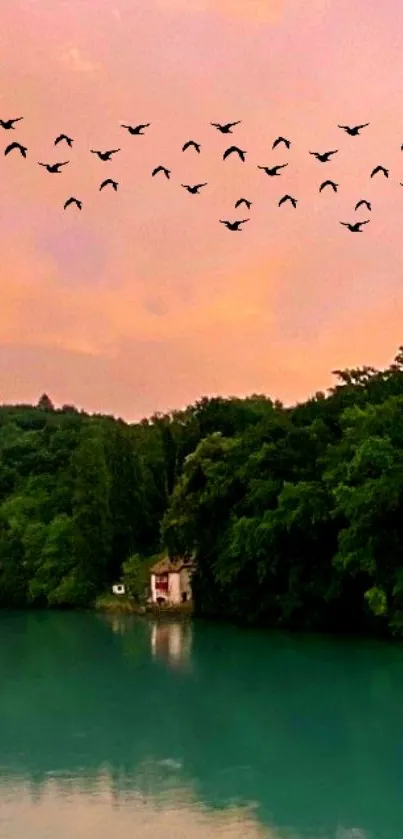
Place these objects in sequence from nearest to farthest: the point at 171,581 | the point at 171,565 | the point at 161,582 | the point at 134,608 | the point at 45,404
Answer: the point at 171,565
the point at 171,581
the point at 161,582
the point at 134,608
the point at 45,404

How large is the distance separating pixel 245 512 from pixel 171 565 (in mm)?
5738

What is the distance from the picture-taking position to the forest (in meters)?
29.6

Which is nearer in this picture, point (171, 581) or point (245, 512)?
point (245, 512)

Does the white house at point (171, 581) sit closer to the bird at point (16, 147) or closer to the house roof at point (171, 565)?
the house roof at point (171, 565)

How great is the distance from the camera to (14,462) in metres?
55.0

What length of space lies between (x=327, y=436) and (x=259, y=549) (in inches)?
143

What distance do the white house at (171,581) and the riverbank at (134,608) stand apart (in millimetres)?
233

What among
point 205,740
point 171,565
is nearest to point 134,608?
point 171,565

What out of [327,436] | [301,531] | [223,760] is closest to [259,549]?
[301,531]

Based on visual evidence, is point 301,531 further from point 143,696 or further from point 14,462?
point 14,462

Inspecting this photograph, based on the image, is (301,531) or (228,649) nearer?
(228,649)

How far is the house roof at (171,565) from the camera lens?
38906 millimetres

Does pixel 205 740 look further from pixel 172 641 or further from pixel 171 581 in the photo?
pixel 171 581

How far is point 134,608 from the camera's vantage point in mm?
41250
